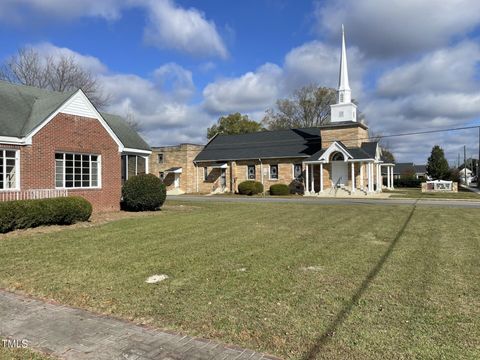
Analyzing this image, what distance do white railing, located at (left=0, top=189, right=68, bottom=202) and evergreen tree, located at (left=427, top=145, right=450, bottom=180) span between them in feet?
216

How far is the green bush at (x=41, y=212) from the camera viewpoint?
37.6ft

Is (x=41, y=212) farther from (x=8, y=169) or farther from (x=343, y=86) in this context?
(x=343, y=86)

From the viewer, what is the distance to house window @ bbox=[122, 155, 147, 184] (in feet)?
93.5

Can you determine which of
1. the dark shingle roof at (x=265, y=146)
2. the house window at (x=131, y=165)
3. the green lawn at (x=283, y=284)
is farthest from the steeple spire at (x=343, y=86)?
the green lawn at (x=283, y=284)

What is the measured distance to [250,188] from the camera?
123 ft

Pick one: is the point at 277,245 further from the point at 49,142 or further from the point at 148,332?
the point at 49,142

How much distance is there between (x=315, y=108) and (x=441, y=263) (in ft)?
177

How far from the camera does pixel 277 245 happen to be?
940 cm

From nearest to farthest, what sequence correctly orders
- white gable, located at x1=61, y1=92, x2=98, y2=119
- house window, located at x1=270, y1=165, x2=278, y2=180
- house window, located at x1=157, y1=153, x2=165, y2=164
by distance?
white gable, located at x1=61, y1=92, x2=98, y2=119, house window, located at x1=270, y1=165, x2=278, y2=180, house window, located at x1=157, y1=153, x2=165, y2=164

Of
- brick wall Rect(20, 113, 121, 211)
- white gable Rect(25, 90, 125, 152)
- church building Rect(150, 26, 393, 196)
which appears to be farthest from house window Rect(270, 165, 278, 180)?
white gable Rect(25, 90, 125, 152)

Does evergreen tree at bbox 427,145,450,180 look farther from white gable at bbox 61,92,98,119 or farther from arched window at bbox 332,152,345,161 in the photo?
white gable at bbox 61,92,98,119

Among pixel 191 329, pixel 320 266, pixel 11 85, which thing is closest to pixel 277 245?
pixel 320 266

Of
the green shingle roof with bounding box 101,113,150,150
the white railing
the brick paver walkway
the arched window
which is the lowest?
the brick paver walkway

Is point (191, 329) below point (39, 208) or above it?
below
